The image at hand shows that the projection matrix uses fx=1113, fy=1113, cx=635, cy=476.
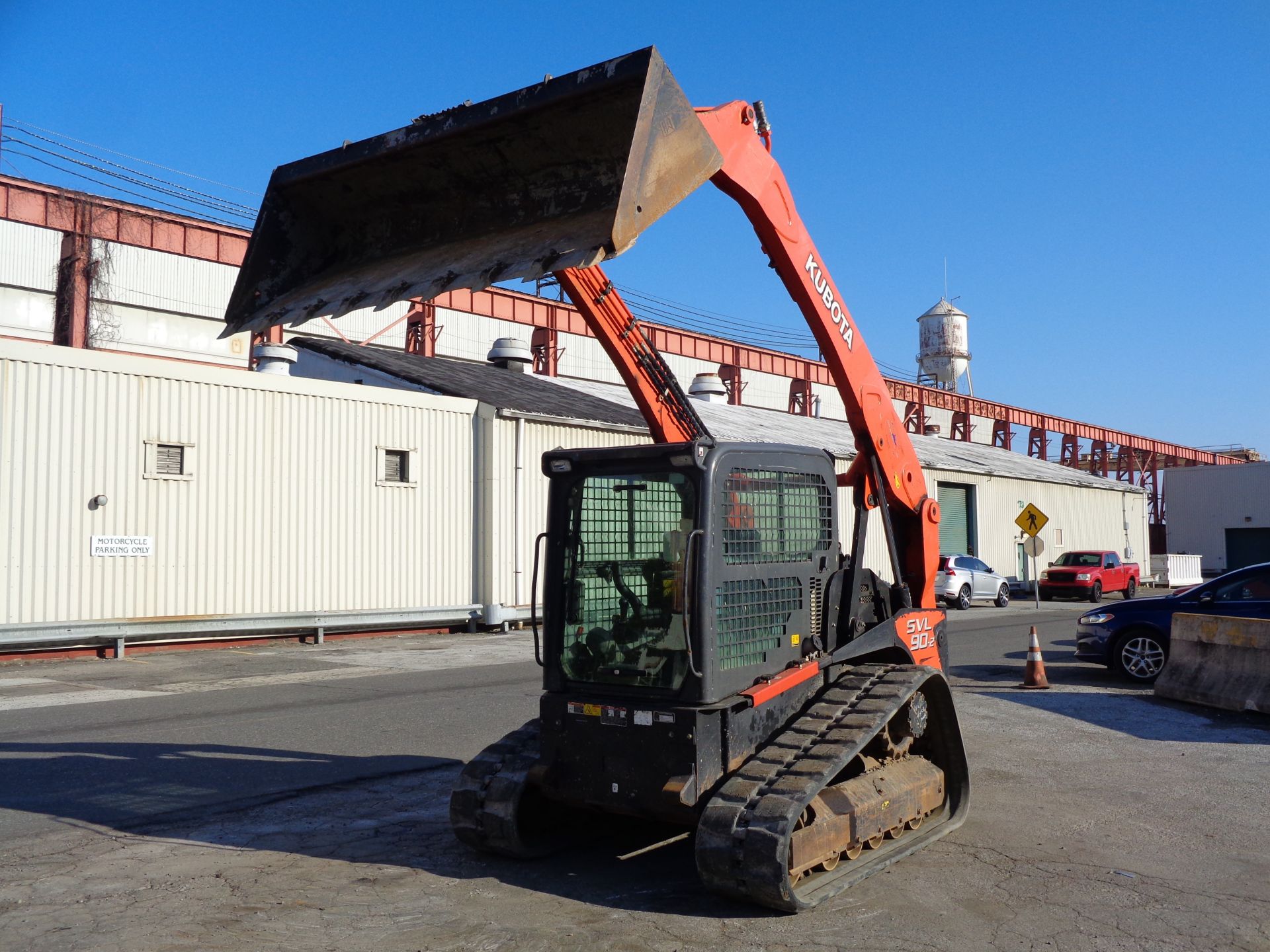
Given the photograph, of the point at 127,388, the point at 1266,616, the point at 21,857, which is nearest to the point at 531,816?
the point at 21,857

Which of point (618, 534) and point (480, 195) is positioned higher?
point (480, 195)

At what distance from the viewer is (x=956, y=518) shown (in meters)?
37.7

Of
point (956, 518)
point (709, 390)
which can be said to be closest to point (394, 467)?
point (709, 390)

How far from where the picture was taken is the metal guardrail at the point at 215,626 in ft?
51.9

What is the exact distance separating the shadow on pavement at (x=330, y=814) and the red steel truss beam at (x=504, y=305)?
381 inches

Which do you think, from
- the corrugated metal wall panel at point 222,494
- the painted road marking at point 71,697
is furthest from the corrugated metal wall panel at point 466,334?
the painted road marking at point 71,697

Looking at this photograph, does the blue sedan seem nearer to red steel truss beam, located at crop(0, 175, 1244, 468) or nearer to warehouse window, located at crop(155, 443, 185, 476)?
red steel truss beam, located at crop(0, 175, 1244, 468)

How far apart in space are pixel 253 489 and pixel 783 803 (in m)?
15.3

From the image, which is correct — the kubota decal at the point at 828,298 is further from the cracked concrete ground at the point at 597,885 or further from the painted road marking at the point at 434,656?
the painted road marking at the point at 434,656

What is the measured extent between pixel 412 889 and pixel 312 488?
48.3 ft

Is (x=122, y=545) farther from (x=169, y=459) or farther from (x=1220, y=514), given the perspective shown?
(x=1220, y=514)

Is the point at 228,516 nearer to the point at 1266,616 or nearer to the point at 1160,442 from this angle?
the point at 1266,616

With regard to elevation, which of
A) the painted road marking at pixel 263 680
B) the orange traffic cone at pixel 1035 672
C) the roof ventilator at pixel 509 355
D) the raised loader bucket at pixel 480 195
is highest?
the roof ventilator at pixel 509 355

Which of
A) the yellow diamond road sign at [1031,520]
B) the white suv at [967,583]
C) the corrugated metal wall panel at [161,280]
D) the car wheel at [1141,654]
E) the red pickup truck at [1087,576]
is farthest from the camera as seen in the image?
the red pickup truck at [1087,576]
